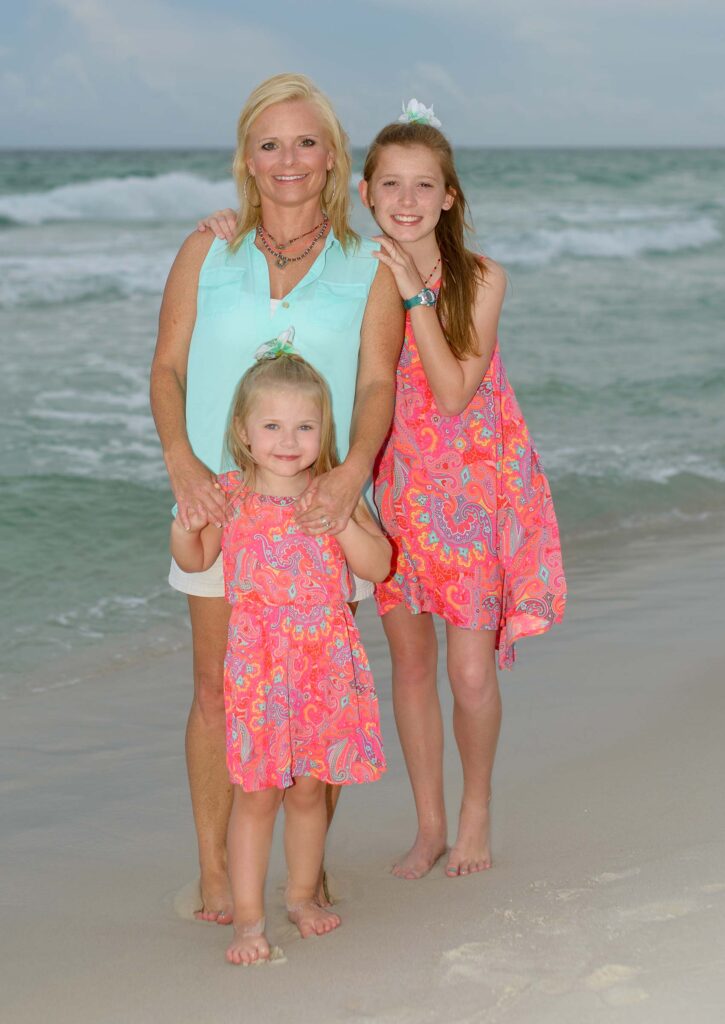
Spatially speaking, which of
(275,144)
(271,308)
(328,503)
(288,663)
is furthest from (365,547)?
(275,144)

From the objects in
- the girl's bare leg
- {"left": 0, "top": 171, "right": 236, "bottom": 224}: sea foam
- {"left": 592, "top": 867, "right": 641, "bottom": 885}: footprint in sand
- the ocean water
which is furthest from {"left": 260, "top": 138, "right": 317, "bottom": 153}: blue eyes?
{"left": 0, "top": 171, "right": 236, "bottom": 224}: sea foam

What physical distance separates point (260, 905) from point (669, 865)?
2.89 feet

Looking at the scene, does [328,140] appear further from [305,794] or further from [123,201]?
[123,201]

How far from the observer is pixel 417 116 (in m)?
3.26

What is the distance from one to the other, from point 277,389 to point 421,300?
47cm

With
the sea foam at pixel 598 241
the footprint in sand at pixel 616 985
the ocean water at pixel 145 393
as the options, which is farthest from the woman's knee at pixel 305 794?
the sea foam at pixel 598 241

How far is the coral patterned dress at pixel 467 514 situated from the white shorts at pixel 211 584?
0.96 ft

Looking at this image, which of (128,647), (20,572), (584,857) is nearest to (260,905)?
(584,857)

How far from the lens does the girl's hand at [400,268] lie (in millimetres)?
3027

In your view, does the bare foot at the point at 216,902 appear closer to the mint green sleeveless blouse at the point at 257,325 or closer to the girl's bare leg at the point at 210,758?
the girl's bare leg at the point at 210,758

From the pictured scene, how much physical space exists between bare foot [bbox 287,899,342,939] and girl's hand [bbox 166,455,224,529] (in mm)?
872

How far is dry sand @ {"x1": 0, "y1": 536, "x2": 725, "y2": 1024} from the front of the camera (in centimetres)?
249

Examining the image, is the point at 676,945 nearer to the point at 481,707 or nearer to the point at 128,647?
the point at 481,707

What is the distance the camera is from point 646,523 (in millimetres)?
7121
